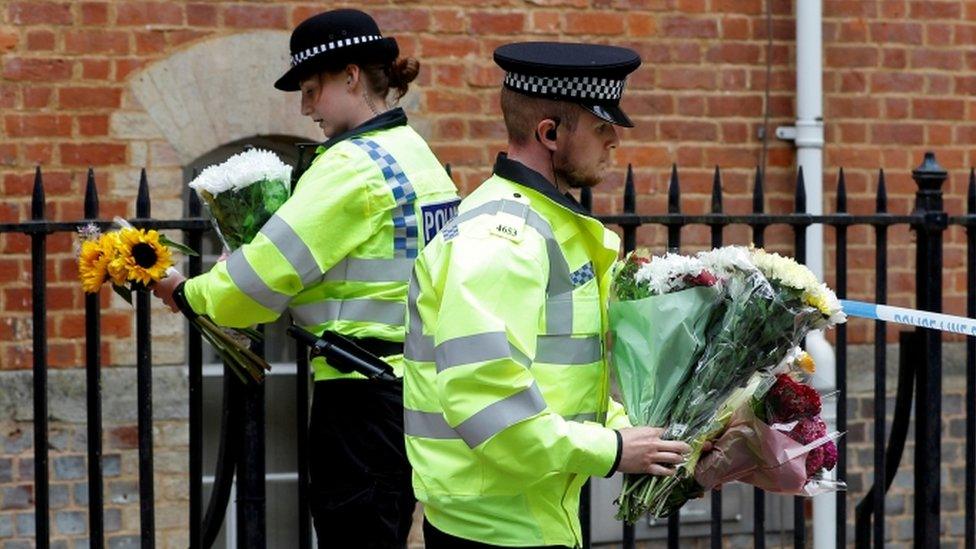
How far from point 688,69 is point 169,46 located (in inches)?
83.5

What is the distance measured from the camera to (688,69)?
722 cm

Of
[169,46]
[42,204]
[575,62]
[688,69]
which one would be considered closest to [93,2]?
[169,46]

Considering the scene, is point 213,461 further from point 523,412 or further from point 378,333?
point 523,412

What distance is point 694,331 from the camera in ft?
12.0

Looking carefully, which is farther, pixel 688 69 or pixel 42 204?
pixel 688 69

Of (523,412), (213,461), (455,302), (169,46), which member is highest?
(169,46)

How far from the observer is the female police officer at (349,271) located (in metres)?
4.30

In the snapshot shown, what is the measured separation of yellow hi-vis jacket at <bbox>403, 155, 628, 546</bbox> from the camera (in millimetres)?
3344

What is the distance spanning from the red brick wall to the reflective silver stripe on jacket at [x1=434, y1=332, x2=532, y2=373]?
10.9ft

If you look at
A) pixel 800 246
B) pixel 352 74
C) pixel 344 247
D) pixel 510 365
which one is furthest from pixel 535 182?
pixel 800 246

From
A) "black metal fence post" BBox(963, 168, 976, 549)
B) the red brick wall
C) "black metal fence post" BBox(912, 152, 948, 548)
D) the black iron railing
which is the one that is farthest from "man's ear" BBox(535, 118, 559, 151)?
the red brick wall

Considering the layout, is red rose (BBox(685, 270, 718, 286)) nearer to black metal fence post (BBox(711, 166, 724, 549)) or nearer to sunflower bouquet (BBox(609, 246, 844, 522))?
sunflower bouquet (BBox(609, 246, 844, 522))

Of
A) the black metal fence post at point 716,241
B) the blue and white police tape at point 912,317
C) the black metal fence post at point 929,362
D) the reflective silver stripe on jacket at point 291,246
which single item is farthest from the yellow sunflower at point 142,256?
the black metal fence post at point 929,362

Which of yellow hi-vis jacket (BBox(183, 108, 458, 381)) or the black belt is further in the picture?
the black belt
